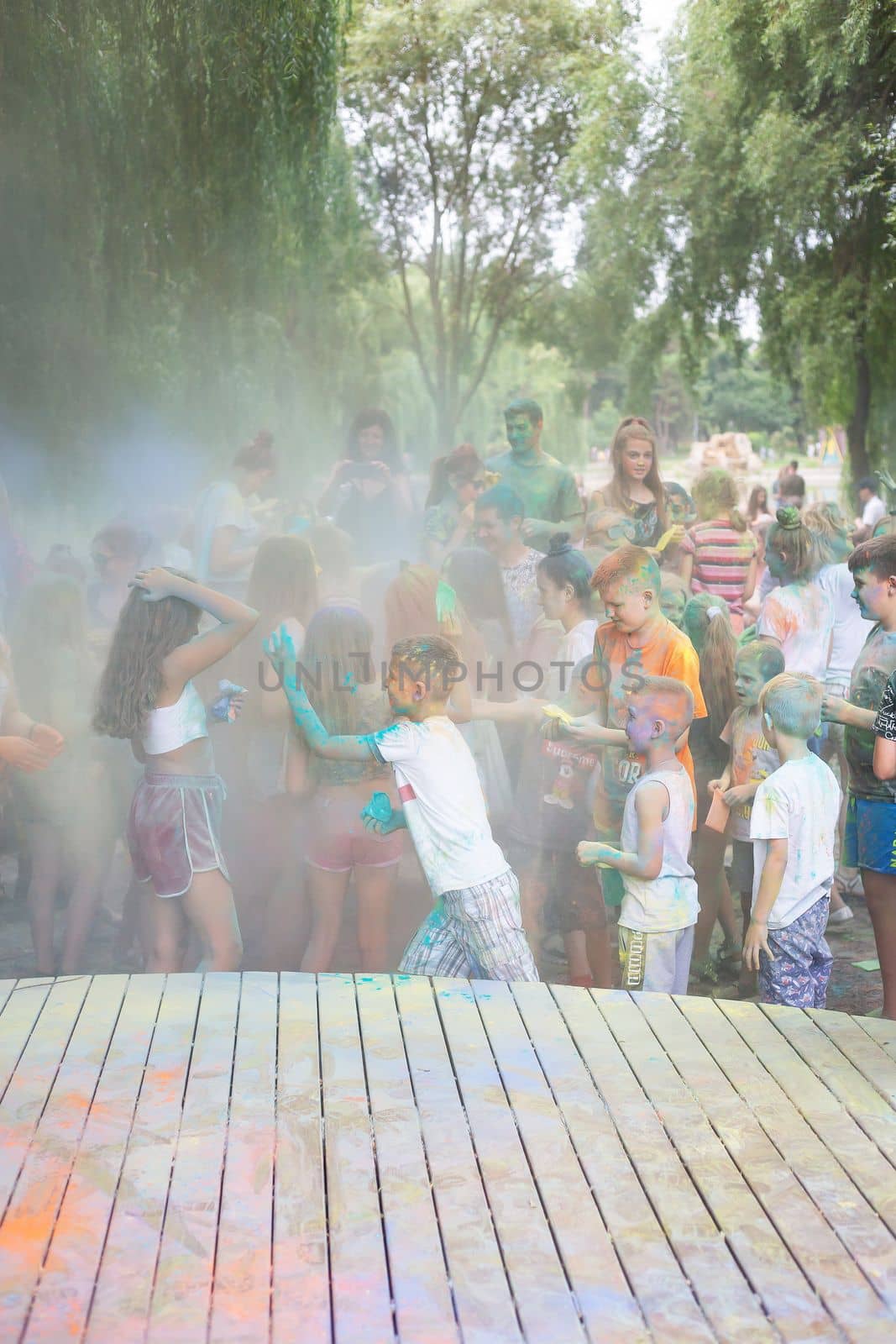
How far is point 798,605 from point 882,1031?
2.26 m

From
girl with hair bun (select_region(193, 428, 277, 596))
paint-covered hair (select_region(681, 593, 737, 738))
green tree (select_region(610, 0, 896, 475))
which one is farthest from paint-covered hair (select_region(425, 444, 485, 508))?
green tree (select_region(610, 0, 896, 475))

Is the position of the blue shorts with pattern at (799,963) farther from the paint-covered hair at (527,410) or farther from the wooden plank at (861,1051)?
the paint-covered hair at (527,410)

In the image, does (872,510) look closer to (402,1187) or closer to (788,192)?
(788,192)

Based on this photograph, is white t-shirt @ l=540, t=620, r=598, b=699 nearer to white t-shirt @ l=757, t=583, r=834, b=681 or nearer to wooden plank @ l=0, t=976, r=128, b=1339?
white t-shirt @ l=757, t=583, r=834, b=681

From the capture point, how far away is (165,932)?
13.7 feet

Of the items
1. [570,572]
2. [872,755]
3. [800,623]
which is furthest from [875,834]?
[800,623]

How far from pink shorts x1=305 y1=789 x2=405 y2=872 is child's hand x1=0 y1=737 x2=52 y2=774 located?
2.72 feet

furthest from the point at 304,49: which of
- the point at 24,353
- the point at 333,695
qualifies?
the point at 333,695

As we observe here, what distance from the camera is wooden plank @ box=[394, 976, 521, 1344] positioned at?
94.8 inches

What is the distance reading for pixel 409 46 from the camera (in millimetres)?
22734

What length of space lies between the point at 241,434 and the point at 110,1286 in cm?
1123

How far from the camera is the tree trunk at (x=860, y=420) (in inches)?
627

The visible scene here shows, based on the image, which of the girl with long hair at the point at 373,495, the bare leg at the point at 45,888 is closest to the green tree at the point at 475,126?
the girl with long hair at the point at 373,495

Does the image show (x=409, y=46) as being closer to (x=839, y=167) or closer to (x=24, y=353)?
(x=839, y=167)
